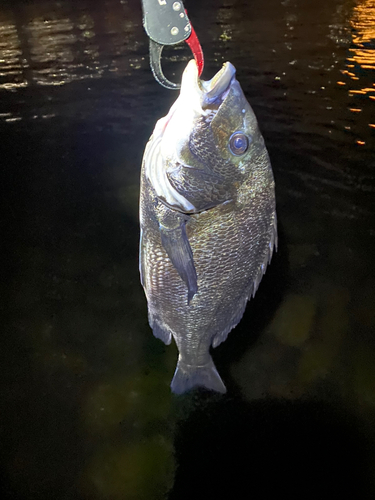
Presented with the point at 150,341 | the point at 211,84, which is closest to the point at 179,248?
the point at 211,84

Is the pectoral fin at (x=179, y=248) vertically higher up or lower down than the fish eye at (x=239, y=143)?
lower down

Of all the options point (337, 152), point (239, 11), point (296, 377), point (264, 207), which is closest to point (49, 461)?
point (296, 377)

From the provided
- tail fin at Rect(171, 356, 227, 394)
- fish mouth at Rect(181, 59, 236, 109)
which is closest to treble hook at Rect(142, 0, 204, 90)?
fish mouth at Rect(181, 59, 236, 109)

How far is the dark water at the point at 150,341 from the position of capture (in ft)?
4.33

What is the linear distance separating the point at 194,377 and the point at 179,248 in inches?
22.4

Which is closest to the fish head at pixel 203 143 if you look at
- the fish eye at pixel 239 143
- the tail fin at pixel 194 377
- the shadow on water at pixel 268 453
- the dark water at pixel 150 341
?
the fish eye at pixel 239 143

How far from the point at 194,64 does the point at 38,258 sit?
118cm

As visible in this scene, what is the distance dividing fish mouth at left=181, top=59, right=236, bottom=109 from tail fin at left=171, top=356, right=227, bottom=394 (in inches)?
32.9

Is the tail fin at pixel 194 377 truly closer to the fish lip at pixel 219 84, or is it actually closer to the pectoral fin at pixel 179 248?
the pectoral fin at pixel 179 248

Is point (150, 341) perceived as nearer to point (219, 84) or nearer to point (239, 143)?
point (239, 143)

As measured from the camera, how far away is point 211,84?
2.29 feet

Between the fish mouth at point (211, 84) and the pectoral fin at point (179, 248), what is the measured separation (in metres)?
0.29

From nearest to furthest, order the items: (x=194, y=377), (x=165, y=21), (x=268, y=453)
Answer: (x=165, y=21) → (x=194, y=377) → (x=268, y=453)

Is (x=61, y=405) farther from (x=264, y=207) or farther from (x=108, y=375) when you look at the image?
(x=264, y=207)
